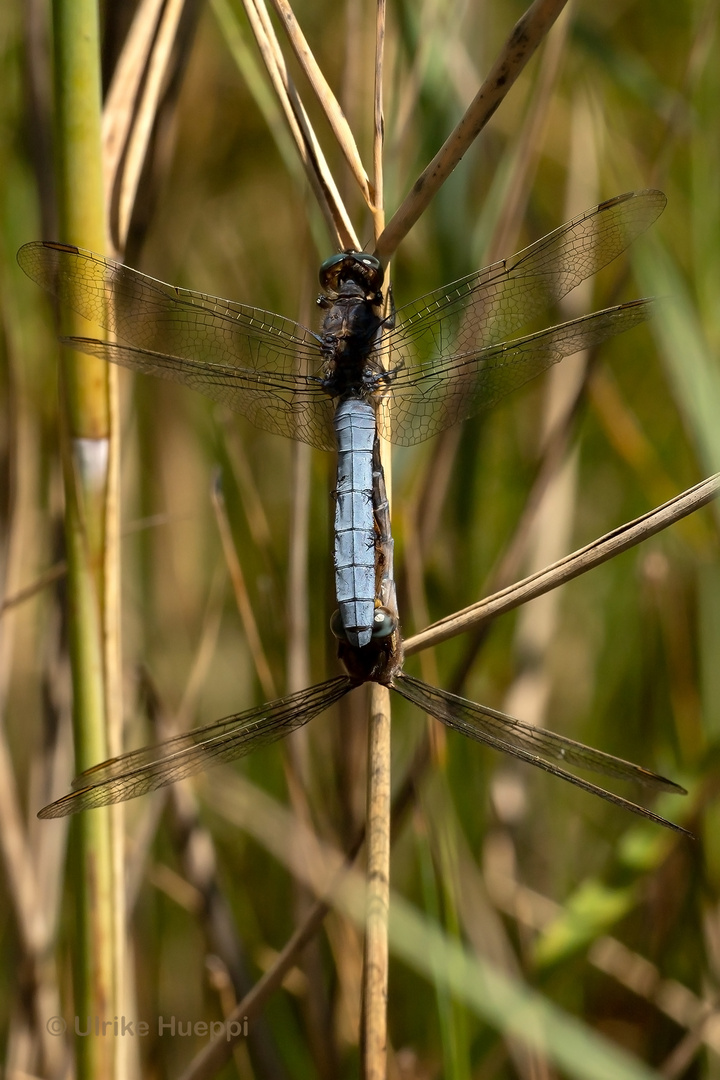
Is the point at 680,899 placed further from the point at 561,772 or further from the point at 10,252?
the point at 10,252

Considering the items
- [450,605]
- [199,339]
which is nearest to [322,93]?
[199,339]

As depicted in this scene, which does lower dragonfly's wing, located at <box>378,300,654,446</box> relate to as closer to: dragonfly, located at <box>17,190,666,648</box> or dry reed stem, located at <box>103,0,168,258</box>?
dragonfly, located at <box>17,190,666,648</box>

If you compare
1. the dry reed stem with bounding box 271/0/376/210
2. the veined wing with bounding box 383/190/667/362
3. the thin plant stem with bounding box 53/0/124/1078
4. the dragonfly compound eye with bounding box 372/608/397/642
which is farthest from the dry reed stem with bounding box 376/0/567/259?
the dragonfly compound eye with bounding box 372/608/397/642

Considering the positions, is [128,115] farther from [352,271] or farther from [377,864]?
[377,864]

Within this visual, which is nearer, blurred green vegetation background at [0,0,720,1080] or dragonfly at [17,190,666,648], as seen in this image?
dragonfly at [17,190,666,648]

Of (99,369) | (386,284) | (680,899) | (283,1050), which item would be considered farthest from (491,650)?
(99,369)

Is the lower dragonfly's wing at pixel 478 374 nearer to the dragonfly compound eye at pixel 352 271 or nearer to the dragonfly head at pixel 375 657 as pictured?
the dragonfly compound eye at pixel 352 271

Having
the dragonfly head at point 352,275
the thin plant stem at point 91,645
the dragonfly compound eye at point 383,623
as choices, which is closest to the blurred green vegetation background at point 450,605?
the dragonfly head at point 352,275
